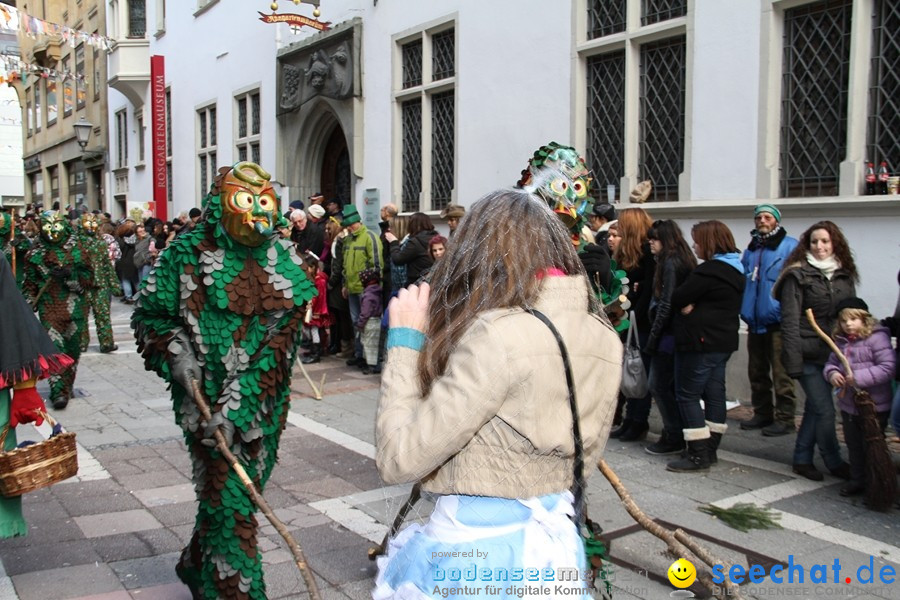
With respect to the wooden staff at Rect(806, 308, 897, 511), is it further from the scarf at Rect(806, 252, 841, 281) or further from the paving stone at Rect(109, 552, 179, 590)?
the paving stone at Rect(109, 552, 179, 590)

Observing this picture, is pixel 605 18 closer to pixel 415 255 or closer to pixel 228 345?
pixel 415 255

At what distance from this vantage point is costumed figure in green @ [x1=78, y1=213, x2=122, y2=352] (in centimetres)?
879

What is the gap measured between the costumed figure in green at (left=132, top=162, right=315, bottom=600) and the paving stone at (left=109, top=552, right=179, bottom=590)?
0.47 metres

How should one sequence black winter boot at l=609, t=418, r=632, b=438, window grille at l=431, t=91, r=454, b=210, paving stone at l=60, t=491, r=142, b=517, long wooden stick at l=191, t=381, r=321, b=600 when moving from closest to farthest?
1. long wooden stick at l=191, t=381, r=321, b=600
2. paving stone at l=60, t=491, r=142, b=517
3. black winter boot at l=609, t=418, r=632, b=438
4. window grille at l=431, t=91, r=454, b=210

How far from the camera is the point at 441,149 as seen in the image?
12047mm

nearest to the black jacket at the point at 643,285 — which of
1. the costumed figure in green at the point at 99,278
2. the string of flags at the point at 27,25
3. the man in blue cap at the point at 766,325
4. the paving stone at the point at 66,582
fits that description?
the man in blue cap at the point at 766,325

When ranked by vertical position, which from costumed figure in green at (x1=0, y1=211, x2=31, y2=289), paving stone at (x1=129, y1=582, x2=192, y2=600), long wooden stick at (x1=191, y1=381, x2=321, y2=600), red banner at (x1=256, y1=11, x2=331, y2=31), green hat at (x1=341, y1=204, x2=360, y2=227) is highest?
red banner at (x1=256, y1=11, x2=331, y2=31)

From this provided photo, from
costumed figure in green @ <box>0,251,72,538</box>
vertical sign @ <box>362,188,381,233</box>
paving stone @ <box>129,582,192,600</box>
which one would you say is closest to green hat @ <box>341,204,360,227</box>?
vertical sign @ <box>362,188,381,233</box>

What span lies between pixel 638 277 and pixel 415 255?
2.88 meters

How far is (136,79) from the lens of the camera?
74.5 feet

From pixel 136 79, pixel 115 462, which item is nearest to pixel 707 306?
pixel 115 462

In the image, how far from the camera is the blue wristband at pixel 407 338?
73.3 inches

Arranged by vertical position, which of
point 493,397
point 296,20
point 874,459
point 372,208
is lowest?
point 874,459

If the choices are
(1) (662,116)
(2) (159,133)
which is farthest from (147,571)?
(2) (159,133)
